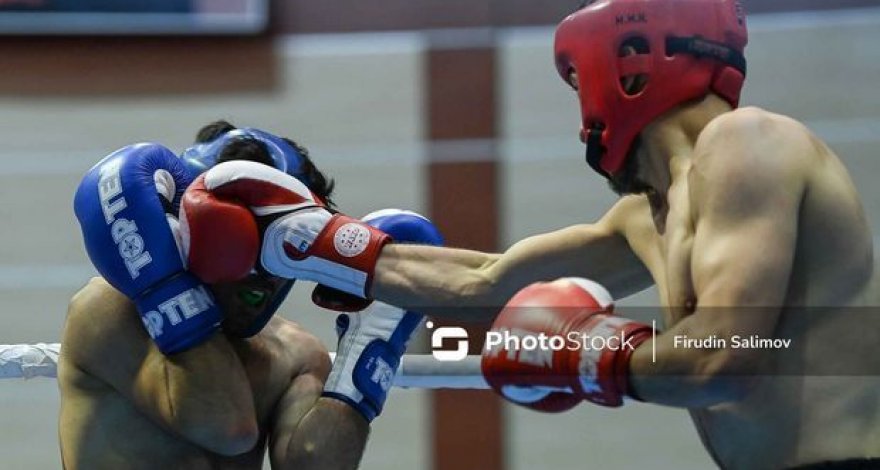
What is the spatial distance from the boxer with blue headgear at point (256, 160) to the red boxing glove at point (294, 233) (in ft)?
0.42

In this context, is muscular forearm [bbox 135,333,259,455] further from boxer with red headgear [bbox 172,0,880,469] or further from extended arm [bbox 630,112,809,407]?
extended arm [bbox 630,112,809,407]

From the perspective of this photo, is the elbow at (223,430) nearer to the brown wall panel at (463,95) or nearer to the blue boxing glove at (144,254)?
the blue boxing glove at (144,254)

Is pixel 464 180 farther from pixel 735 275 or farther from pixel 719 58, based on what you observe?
pixel 735 275

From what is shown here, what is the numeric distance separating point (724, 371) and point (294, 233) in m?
0.69

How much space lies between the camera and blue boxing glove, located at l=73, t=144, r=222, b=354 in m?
1.77

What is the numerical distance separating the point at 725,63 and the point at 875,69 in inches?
112

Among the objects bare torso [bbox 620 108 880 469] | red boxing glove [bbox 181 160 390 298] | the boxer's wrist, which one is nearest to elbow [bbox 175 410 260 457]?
red boxing glove [bbox 181 160 390 298]

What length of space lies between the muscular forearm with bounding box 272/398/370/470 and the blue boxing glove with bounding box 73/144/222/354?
26 centimetres

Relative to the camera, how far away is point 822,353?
1.50 metres

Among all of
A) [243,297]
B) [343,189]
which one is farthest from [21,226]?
[243,297]

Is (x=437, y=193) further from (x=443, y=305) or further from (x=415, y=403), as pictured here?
(x=443, y=305)

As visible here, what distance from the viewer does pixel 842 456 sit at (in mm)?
1457

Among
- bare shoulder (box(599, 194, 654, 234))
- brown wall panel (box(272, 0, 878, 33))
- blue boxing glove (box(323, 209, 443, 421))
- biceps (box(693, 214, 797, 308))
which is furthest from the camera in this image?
brown wall panel (box(272, 0, 878, 33))

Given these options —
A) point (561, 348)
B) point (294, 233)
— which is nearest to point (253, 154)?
point (294, 233)
